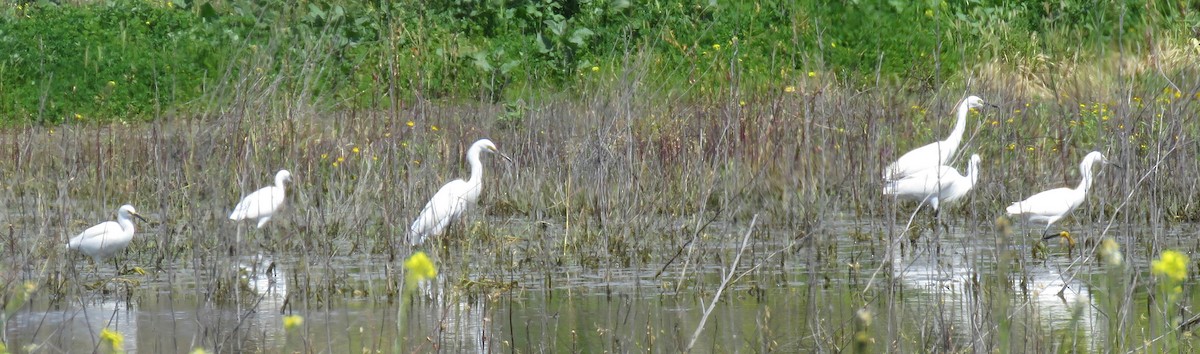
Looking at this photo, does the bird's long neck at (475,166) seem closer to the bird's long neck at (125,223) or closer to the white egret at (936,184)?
the bird's long neck at (125,223)

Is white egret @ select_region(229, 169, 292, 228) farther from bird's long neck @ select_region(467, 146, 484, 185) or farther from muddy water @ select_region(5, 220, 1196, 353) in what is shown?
bird's long neck @ select_region(467, 146, 484, 185)

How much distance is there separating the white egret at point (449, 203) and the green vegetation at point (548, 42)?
3.92 metres

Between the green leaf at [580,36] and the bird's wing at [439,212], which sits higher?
the green leaf at [580,36]

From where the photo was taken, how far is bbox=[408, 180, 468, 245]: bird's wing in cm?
604

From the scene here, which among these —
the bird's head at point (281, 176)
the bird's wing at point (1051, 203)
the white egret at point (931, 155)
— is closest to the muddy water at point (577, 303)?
the bird's wing at point (1051, 203)

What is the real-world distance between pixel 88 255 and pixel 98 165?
174 cm

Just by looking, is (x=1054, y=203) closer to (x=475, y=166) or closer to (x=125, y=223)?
(x=475, y=166)

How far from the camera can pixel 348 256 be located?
6.61 metres

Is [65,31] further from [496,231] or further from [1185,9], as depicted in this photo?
[1185,9]

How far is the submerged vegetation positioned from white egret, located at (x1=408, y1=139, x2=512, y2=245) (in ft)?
0.32

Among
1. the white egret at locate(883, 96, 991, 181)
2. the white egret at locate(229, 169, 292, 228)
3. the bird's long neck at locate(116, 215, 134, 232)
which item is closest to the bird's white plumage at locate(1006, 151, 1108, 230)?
the white egret at locate(883, 96, 991, 181)

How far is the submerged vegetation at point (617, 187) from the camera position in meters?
4.64

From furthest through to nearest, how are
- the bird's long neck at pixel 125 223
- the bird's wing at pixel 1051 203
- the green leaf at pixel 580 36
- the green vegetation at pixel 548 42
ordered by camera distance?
the green leaf at pixel 580 36, the green vegetation at pixel 548 42, the bird's wing at pixel 1051 203, the bird's long neck at pixel 125 223

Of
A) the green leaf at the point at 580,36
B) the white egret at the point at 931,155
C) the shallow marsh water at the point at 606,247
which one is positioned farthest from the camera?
the green leaf at the point at 580,36
